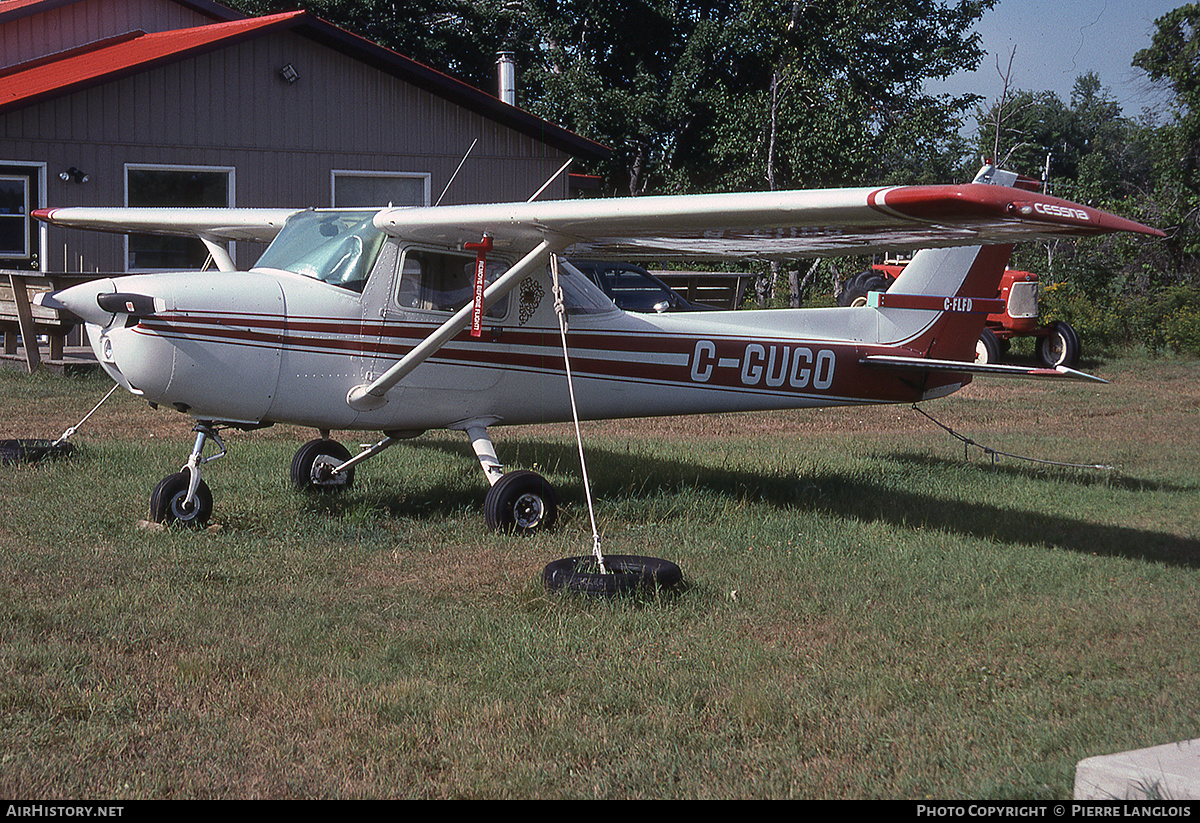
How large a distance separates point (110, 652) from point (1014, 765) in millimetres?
3710

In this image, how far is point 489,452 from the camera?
7.60m

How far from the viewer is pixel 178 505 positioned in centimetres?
695

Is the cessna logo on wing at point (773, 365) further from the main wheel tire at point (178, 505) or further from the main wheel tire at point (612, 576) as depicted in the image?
the main wheel tire at point (178, 505)

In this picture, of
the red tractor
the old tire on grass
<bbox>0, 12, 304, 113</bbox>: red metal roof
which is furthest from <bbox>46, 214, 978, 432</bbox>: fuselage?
<bbox>0, 12, 304, 113</bbox>: red metal roof

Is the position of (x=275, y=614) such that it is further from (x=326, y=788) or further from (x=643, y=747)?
(x=643, y=747)

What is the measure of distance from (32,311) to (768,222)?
11.7 metres

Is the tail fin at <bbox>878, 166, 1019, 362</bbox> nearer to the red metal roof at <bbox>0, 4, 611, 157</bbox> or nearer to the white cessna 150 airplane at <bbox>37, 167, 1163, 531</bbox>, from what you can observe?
the white cessna 150 airplane at <bbox>37, 167, 1163, 531</bbox>

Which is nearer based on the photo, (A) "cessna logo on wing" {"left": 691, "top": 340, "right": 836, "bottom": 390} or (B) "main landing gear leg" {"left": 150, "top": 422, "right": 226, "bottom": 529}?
(B) "main landing gear leg" {"left": 150, "top": 422, "right": 226, "bottom": 529}

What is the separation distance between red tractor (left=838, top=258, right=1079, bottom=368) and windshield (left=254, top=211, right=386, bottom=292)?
503 inches

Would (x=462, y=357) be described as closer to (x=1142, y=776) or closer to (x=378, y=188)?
(x=1142, y=776)

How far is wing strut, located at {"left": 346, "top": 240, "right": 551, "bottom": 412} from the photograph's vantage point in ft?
23.4

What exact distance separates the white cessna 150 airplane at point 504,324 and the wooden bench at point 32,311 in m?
4.54

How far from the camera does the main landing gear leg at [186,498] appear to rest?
271 inches

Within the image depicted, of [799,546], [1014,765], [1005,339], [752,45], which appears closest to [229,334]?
[799,546]
